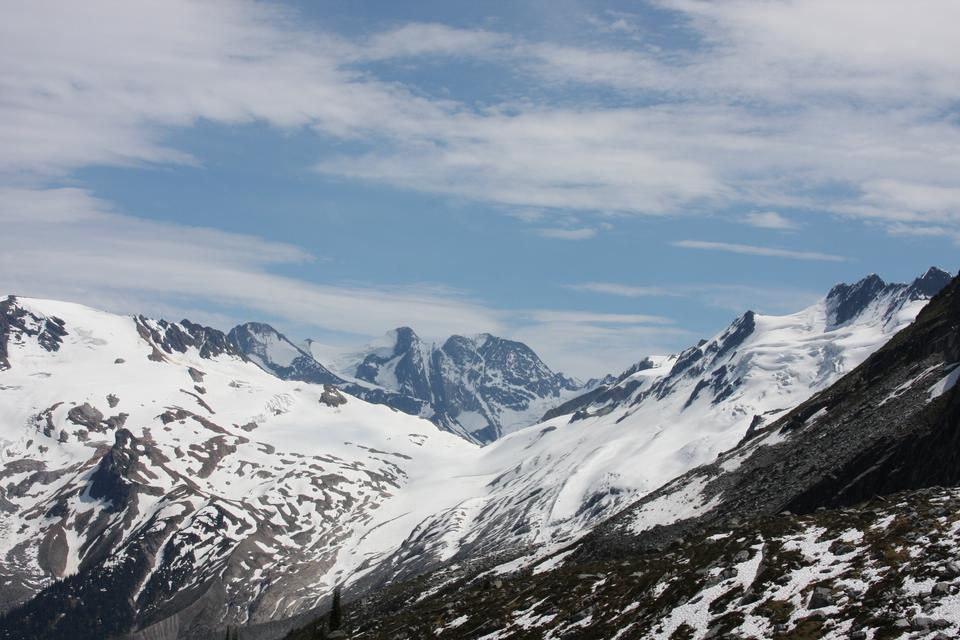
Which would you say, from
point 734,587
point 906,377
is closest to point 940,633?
point 734,587

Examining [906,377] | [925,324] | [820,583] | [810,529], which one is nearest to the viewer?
[820,583]

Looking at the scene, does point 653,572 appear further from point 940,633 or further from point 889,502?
point 940,633

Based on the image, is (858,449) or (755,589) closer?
(755,589)

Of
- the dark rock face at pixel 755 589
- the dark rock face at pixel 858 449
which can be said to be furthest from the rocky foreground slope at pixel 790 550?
the dark rock face at pixel 858 449

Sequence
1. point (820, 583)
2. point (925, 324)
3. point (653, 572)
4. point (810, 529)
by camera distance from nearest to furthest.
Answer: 1. point (820, 583)
2. point (810, 529)
3. point (653, 572)
4. point (925, 324)

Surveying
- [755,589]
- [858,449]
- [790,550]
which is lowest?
[755,589]

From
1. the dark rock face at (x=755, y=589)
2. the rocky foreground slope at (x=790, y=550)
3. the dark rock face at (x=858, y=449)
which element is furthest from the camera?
the dark rock face at (x=858, y=449)

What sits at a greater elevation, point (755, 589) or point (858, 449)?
point (858, 449)

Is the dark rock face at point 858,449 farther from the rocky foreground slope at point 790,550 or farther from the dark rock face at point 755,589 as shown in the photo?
the dark rock face at point 755,589

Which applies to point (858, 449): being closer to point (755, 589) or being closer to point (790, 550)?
point (790, 550)

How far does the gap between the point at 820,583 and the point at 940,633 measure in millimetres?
13044

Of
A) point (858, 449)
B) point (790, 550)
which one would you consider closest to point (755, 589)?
point (790, 550)

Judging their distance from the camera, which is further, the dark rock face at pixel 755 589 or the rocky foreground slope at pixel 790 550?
the rocky foreground slope at pixel 790 550

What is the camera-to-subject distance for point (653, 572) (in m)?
83.8
